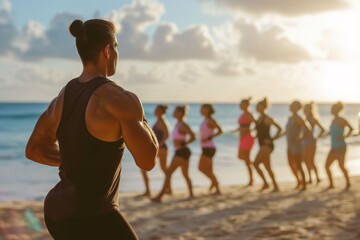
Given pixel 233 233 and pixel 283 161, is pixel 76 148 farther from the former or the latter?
pixel 283 161

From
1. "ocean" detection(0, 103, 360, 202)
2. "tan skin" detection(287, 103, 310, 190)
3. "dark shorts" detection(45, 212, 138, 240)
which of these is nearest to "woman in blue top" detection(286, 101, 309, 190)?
"tan skin" detection(287, 103, 310, 190)

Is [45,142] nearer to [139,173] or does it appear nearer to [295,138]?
[295,138]

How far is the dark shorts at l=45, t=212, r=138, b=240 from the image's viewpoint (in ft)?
8.75

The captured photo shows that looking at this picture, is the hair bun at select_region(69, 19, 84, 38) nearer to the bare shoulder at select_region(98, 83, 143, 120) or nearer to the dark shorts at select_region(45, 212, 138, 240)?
the bare shoulder at select_region(98, 83, 143, 120)

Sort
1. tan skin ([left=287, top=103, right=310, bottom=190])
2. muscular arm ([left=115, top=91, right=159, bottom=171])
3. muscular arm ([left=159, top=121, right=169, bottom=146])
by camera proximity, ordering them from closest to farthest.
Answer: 1. muscular arm ([left=115, top=91, right=159, bottom=171])
2. muscular arm ([left=159, top=121, right=169, bottom=146])
3. tan skin ([left=287, top=103, right=310, bottom=190])

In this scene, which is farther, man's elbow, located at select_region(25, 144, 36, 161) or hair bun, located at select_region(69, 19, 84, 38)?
man's elbow, located at select_region(25, 144, 36, 161)

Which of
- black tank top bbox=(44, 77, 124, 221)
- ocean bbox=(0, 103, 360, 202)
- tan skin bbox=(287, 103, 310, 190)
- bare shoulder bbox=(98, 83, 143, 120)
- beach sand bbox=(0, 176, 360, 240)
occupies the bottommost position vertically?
ocean bbox=(0, 103, 360, 202)

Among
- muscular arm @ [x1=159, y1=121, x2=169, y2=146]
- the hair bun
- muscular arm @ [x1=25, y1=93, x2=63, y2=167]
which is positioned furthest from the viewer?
muscular arm @ [x1=159, y1=121, x2=169, y2=146]

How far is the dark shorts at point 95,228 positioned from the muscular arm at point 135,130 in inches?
12.7

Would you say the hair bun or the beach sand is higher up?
the hair bun

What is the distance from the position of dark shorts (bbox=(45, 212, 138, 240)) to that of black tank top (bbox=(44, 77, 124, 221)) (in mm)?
27

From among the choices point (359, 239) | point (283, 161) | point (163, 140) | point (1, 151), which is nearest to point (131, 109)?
point (359, 239)

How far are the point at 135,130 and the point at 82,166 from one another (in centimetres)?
31

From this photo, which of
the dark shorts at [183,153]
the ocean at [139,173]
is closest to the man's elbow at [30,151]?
the dark shorts at [183,153]
